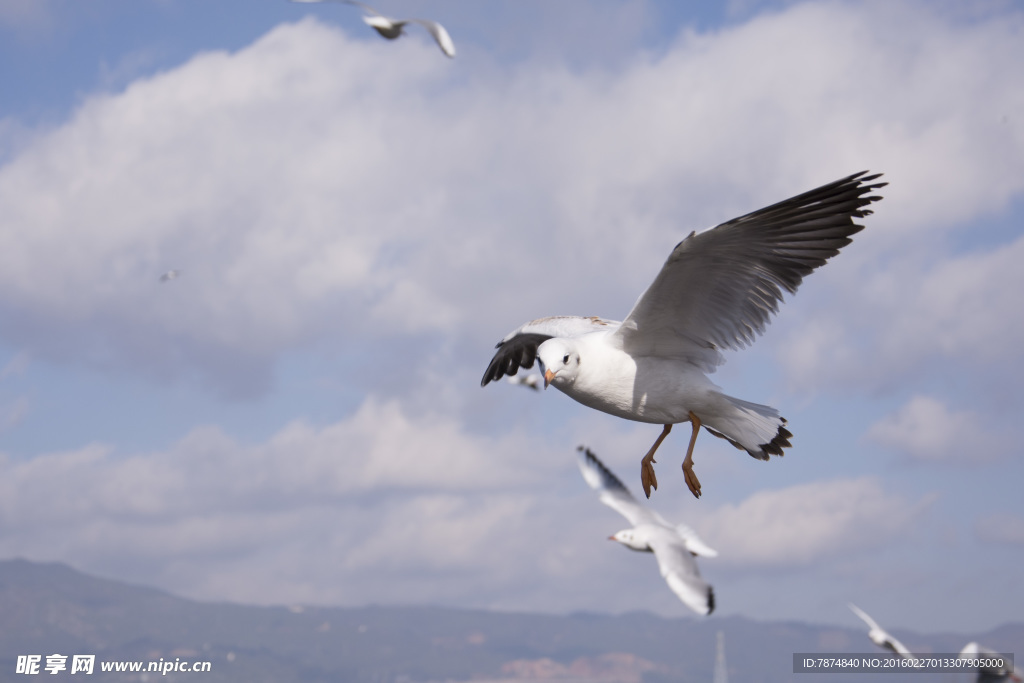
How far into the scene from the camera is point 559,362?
1119cm

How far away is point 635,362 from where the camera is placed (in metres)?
12.1

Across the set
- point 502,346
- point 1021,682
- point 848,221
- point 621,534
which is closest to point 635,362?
point 848,221

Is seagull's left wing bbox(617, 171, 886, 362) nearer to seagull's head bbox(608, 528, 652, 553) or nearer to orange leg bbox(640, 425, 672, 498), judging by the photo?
orange leg bbox(640, 425, 672, 498)

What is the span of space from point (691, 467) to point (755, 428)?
3.26 feet

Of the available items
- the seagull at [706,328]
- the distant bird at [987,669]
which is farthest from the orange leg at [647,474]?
the distant bird at [987,669]

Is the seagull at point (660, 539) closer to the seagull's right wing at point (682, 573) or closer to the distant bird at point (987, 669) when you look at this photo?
the seagull's right wing at point (682, 573)

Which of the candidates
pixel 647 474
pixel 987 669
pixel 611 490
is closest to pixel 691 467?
pixel 647 474

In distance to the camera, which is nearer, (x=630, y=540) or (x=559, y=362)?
(x=559, y=362)

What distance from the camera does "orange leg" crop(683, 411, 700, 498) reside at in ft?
39.5

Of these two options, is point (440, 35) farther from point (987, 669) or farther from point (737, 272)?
point (987, 669)

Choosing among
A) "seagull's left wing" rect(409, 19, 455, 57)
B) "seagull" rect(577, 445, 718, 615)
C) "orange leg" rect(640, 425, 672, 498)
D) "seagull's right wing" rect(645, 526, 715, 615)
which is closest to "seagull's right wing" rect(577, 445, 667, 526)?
"seagull" rect(577, 445, 718, 615)

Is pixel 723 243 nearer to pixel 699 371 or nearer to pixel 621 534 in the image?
A: pixel 699 371

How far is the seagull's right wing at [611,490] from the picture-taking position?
734 inches

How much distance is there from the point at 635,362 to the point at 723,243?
178 cm
